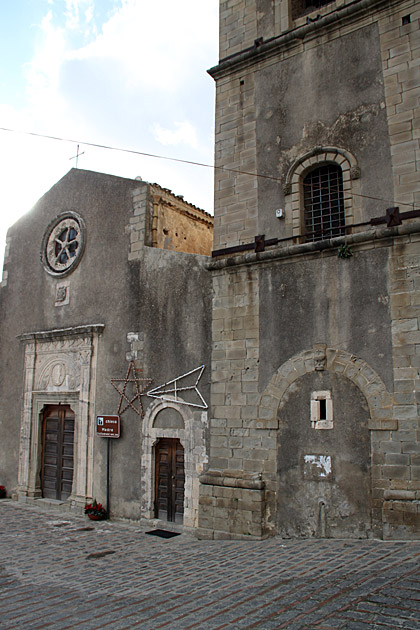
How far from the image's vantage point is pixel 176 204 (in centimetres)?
1262

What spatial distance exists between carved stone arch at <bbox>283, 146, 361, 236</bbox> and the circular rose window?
595cm

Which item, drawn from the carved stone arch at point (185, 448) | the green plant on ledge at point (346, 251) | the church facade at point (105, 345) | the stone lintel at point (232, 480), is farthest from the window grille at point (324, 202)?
the stone lintel at point (232, 480)

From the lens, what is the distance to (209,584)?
6.14m

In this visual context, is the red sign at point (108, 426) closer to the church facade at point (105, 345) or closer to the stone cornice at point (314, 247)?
the church facade at point (105, 345)

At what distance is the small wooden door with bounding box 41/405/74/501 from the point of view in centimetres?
1223

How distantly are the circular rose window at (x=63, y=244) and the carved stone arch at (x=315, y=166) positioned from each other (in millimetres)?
5950

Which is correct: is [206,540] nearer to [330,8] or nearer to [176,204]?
[176,204]

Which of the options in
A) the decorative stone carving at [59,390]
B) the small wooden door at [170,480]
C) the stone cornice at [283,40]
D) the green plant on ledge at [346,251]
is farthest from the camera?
the decorative stone carving at [59,390]

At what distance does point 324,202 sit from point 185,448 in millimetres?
5240

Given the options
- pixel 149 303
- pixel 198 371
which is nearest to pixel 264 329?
pixel 198 371

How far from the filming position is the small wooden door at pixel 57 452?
12227 millimetres

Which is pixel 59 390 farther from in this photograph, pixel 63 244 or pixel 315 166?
pixel 315 166

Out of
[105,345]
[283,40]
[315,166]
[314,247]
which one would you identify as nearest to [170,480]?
[105,345]

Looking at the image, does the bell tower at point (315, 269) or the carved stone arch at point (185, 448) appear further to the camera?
the carved stone arch at point (185, 448)
